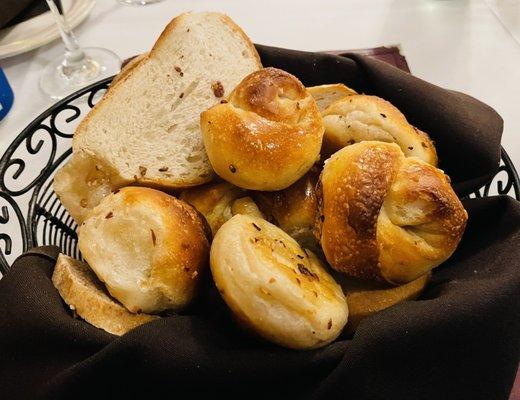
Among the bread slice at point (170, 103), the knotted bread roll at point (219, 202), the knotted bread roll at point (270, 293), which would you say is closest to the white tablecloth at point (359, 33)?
the bread slice at point (170, 103)

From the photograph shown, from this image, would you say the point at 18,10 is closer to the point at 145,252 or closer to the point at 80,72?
the point at 80,72

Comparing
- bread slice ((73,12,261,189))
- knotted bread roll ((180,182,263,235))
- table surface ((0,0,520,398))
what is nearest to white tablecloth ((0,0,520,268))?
table surface ((0,0,520,398))

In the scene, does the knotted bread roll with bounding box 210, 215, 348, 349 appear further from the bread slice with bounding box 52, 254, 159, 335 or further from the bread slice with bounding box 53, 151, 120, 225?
the bread slice with bounding box 53, 151, 120, 225

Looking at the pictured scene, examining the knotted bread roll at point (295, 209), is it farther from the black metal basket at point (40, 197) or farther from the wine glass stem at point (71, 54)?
the wine glass stem at point (71, 54)

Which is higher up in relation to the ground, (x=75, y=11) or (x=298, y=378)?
(x=75, y=11)

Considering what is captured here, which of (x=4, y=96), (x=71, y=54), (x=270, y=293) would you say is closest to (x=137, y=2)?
(x=71, y=54)

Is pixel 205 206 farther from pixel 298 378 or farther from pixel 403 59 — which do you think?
pixel 403 59

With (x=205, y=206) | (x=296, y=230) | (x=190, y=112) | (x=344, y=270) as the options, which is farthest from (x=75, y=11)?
(x=344, y=270)
